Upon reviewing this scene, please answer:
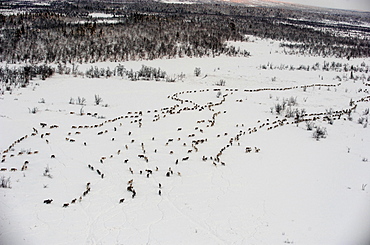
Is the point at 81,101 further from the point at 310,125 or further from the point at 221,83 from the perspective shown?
the point at 310,125

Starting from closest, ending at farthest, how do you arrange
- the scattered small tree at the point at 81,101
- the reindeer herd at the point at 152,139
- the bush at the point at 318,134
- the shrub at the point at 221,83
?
the reindeer herd at the point at 152,139 → the bush at the point at 318,134 → the scattered small tree at the point at 81,101 → the shrub at the point at 221,83

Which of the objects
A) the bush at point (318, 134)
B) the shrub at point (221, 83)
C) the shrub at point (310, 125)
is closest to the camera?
the bush at point (318, 134)

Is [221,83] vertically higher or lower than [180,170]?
higher

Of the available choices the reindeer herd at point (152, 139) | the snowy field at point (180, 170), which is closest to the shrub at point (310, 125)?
the snowy field at point (180, 170)

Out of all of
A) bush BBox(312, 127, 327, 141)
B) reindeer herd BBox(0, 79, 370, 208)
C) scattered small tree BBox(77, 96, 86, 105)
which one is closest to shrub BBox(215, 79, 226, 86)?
reindeer herd BBox(0, 79, 370, 208)

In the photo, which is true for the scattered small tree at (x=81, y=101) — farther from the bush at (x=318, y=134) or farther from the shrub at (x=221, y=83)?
the bush at (x=318, y=134)

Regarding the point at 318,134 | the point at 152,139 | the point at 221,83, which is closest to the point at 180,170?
the point at 152,139
